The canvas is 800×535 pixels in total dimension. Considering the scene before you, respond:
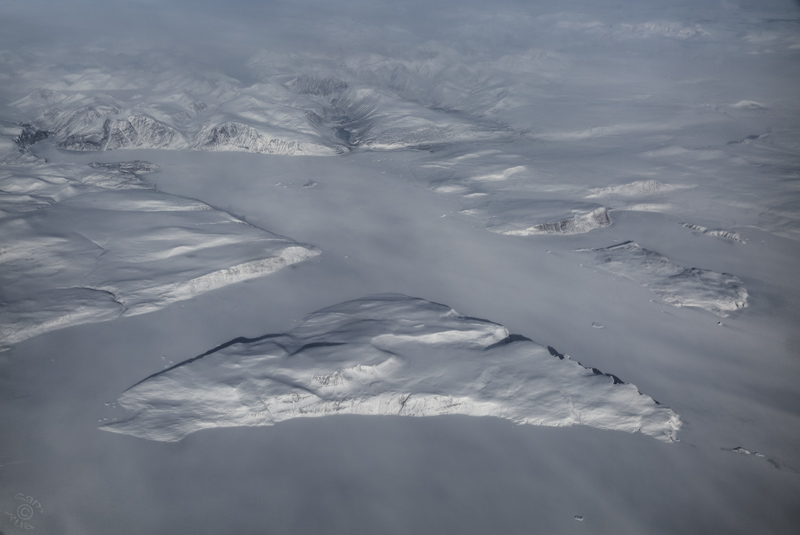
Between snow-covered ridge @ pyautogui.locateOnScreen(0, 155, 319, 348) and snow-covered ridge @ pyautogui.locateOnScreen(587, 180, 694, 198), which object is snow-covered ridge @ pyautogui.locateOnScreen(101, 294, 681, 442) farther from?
→ snow-covered ridge @ pyautogui.locateOnScreen(587, 180, 694, 198)

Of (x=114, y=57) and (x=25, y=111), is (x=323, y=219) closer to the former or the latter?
(x=25, y=111)

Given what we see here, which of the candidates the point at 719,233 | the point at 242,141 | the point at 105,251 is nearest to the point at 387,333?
the point at 105,251

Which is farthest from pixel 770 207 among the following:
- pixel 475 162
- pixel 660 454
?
pixel 660 454

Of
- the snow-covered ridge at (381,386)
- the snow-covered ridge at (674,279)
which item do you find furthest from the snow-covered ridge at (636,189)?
the snow-covered ridge at (381,386)

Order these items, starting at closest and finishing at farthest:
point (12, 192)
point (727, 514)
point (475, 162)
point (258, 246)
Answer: point (727, 514), point (258, 246), point (12, 192), point (475, 162)

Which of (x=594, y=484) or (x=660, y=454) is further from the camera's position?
(x=660, y=454)

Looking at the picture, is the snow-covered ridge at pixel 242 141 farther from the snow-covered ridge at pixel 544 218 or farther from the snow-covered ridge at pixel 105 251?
the snow-covered ridge at pixel 544 218

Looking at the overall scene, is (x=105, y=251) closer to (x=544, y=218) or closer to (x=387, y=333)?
(x=387, y=333)
